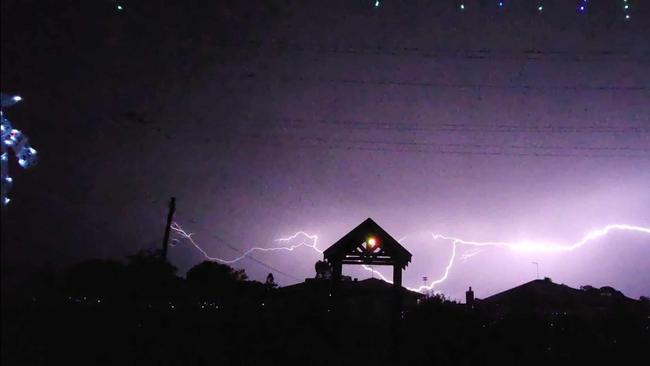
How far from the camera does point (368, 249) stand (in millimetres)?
15570

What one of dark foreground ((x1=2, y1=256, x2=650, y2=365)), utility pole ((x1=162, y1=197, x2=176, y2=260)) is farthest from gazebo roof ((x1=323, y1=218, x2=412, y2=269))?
utility pole ((x1=162, y1=197, x2=176, y2=260))

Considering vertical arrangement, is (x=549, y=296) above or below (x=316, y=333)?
above

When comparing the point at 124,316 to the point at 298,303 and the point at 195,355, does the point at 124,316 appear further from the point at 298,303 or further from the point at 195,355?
the point at 298,303

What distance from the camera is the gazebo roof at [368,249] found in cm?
1525

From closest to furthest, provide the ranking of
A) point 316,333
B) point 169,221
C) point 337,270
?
1. point 316,333
2. point 337,270
3. point 169,221

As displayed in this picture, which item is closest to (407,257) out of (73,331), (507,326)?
(507,326)

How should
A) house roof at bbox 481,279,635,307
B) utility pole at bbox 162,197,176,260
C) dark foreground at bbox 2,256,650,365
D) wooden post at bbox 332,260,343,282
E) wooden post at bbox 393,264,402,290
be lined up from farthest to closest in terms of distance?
1. house roof at bbox 481,279,635,307
2. utility pole at bbox 162,197,176,260
3. wooden post at bbox 332,260,343,282
4. wooden post at bbox 393,264,402,290
5. dark foreground at bbox 2,256,650,365

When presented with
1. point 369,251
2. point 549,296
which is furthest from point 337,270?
point 549,296

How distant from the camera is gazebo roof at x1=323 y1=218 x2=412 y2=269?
15.2 metres

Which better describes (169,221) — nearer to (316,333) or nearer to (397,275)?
(397,275)

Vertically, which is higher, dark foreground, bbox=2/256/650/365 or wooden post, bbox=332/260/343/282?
wooden post, bbox=332/260/343/282

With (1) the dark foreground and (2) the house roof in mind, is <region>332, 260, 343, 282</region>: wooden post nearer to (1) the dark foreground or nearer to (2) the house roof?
(1) the dark foreground

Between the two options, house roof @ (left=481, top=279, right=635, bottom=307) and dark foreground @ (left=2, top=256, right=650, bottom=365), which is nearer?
dark foreground @ (left=2, top=256, right=650, bottom=365)

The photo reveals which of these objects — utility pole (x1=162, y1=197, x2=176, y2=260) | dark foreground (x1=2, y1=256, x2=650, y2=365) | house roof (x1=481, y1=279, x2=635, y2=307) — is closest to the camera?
dark foreground (x1=2, y1=256, x2=650, y2=365)
